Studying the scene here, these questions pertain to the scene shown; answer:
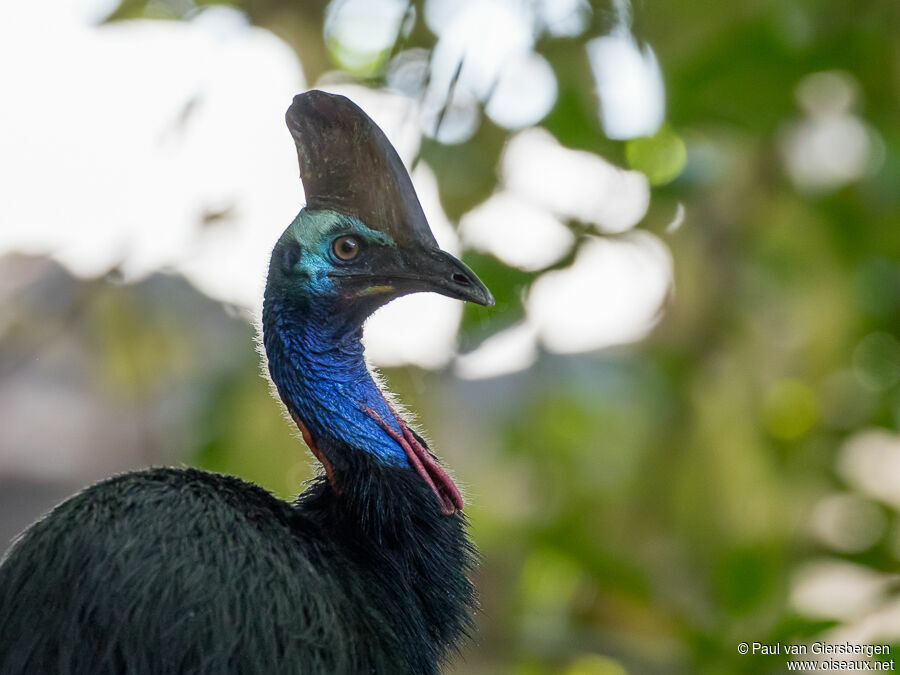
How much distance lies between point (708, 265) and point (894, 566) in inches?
29.7

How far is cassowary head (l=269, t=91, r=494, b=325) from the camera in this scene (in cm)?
150

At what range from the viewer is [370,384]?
5.24 ft

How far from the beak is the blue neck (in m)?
0.15

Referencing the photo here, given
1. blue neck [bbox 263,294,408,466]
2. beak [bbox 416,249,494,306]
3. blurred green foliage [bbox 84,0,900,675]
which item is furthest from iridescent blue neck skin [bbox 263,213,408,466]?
blurred green foliage [bbox 84,0,900,675]

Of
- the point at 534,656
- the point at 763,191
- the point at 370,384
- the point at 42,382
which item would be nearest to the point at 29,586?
the point at 370,384

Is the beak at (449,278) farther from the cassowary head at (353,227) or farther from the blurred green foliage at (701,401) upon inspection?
the blurred green foliage at (701,401)

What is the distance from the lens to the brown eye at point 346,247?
153 cm

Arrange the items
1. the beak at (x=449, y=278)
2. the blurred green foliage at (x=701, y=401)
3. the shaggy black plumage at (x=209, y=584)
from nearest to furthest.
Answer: the shaggy black plumage at (x=209, y=584)
the beak at (x=449, y=278)
the blurred green foliage at (x=701, y=401)

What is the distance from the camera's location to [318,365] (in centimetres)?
155

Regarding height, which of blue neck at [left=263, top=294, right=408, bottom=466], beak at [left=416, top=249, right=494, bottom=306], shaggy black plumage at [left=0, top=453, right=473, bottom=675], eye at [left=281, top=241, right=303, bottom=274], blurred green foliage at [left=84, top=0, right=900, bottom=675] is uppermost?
blurred green foliage at [left=84, top=0, right=900, bottom=675]

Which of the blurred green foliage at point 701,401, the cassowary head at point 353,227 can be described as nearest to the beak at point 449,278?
the cassowary head at point 353,227

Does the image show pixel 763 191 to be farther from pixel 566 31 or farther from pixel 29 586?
pixel 29 586

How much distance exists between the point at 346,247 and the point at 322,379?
18 cm

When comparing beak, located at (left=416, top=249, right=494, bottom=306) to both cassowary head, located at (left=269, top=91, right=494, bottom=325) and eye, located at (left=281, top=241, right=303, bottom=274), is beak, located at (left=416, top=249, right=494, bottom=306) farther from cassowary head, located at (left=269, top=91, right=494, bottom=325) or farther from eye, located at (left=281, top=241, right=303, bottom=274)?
eye, located at (left=281, top=241, right=303, bottom=274)
